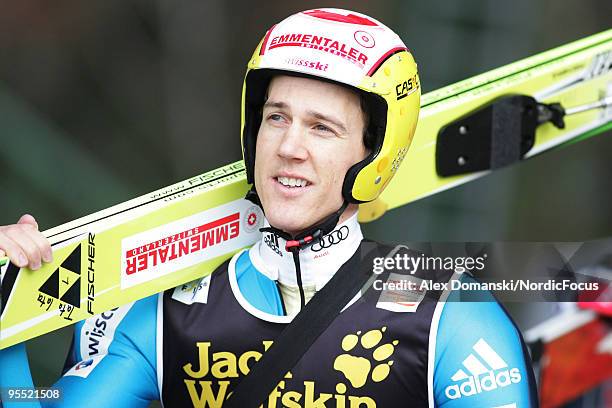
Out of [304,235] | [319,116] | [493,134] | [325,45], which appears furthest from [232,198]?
[493,134]

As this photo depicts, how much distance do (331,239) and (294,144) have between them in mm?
264

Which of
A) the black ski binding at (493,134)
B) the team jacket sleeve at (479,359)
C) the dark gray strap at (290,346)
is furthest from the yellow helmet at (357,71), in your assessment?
the black ski binding at (493,134)

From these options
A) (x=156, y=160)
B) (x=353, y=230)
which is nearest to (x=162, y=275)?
(x=353, y=230)

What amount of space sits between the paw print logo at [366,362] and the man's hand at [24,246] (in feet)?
2.27

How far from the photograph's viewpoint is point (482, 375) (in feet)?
8.10

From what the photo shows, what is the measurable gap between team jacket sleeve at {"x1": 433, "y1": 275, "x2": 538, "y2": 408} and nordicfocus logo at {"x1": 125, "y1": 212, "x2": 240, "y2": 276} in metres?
0.56

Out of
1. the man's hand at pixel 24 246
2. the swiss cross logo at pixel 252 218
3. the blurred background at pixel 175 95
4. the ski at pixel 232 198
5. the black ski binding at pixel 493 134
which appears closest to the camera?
the man's hand at pixel 24 246

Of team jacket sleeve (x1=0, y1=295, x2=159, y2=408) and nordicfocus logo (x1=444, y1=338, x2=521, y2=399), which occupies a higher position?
team jacket sleeve (x1=0, y1=295, x2=159, y2=408)

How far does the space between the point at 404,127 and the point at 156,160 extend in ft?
9.32

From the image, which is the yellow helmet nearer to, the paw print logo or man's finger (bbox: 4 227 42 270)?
the paw print logo

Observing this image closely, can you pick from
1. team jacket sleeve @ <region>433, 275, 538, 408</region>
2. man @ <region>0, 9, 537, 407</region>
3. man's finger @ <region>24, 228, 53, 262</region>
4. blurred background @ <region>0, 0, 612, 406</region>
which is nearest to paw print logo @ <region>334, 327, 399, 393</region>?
man @ <region>0, 9, 537, 407</region>

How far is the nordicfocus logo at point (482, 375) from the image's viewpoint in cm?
246

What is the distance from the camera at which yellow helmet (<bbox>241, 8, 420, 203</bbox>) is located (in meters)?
2.43

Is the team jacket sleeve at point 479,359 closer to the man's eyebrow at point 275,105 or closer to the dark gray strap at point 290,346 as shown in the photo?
the dark gray strap at point 290,346
